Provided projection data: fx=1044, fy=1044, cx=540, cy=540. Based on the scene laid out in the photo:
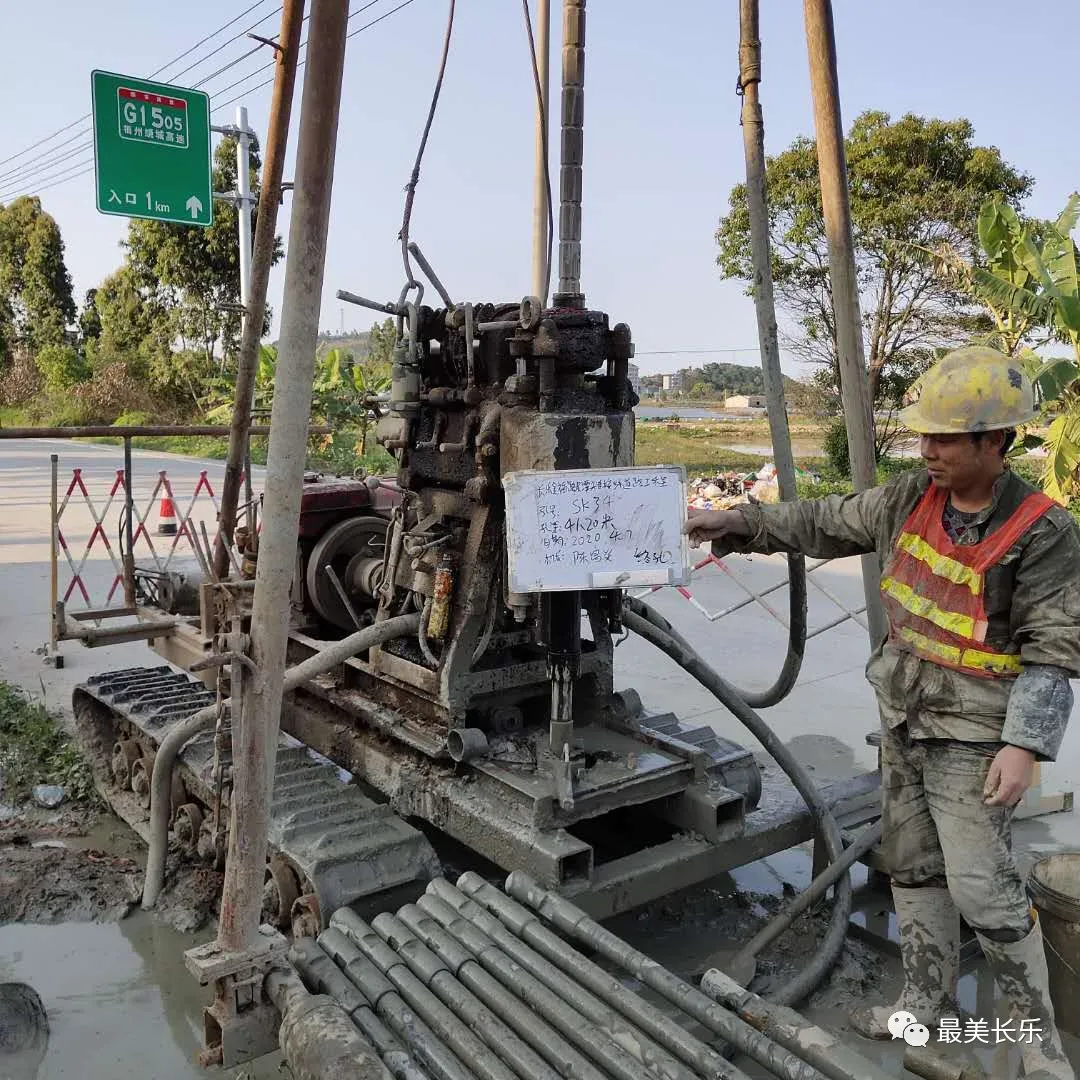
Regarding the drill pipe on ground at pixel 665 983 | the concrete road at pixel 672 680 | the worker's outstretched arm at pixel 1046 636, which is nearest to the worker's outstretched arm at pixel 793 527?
the worker's outstretched arm at pixel 1046 636

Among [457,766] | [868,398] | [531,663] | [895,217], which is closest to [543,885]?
[457,766]

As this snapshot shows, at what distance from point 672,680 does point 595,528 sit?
4.80 meters

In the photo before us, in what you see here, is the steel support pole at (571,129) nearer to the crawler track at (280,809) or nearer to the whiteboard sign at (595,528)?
the whiteboard sign at (595,528)

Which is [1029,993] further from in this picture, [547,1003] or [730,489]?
[730,489]

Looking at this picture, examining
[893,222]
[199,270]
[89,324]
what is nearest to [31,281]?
[89,324]

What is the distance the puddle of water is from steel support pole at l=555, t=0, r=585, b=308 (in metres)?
3.49

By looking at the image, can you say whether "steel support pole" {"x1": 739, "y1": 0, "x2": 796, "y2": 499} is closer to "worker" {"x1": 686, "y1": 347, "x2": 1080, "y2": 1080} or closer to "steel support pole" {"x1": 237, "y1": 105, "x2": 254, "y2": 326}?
"worker" {"x1": 686, "y1": 347, "x2": 1080, "y2": 1080}

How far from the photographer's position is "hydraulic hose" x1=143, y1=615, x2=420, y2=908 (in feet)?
12.4

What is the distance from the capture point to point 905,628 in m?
3.24

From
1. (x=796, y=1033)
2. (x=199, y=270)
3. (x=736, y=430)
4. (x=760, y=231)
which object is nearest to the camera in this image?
(x=796, y=1033)

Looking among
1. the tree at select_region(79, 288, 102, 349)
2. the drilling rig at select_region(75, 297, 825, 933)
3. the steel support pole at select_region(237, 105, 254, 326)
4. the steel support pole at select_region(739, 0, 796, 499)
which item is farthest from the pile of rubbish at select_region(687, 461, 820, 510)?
the tree at select_region(79, 288, 102, 349)

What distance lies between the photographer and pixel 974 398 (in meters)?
2.98

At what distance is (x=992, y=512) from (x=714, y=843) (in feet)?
5.59

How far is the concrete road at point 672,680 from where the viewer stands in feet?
13.0
